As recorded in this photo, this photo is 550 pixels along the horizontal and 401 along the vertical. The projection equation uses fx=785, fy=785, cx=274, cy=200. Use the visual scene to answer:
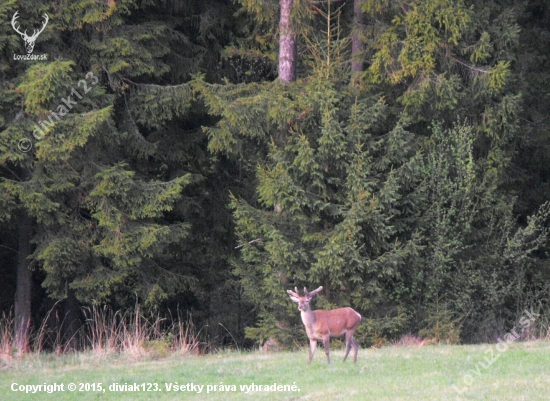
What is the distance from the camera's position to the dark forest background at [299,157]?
633 inches

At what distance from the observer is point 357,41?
1833 cm

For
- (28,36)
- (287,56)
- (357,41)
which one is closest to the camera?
(28,36)

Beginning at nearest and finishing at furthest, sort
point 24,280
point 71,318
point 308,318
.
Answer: point 308,318 → point 24,280 → point 71,318

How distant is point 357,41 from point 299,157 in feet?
12.8

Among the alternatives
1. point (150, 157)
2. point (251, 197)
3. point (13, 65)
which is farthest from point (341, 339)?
point (13, 65)

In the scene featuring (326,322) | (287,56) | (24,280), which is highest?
(287,56)

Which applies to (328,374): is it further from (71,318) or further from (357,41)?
(71,318)

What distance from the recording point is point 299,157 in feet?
52.6

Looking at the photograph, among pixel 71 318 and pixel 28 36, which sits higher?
pixel 28 36

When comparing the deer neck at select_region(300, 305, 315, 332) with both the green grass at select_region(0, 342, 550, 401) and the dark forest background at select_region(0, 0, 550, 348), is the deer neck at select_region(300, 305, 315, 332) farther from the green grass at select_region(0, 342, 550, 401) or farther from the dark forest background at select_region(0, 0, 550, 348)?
the dark forest background at select_region(0, 0, 550, 348)

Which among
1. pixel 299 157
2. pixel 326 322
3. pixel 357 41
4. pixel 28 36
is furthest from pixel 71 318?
pixel 326 322

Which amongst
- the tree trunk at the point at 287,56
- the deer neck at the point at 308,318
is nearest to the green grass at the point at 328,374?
the deer neck at the point at 308,318

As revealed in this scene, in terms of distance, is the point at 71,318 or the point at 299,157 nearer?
the point at 299,157

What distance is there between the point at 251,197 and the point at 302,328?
5036mm
